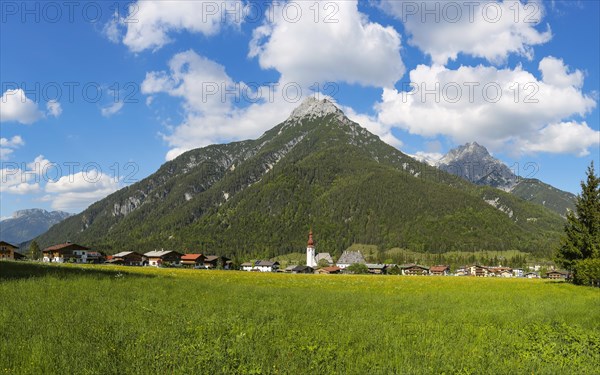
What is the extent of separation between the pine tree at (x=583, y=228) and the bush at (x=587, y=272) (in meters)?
1.86

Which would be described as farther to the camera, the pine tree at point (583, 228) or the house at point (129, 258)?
the house at point (129, 258)

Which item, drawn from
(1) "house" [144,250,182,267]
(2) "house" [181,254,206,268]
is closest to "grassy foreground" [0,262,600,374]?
(1) "house" [144,250,182,267]

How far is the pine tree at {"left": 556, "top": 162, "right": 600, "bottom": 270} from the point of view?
43.7 m

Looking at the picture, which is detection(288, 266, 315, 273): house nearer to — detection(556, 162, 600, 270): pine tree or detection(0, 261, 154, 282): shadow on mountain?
detection(556, 162, 600, 270): pine tree

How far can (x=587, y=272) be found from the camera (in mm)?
39969

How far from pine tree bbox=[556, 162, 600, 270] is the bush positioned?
6.09ft

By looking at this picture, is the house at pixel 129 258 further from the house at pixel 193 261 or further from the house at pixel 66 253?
the house at pixel 193 261

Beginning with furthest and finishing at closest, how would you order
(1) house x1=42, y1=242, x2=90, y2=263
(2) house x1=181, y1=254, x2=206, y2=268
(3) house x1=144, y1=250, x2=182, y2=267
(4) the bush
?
(2) house x1=181, y1=254, x2=206, y2=268 → (3) house x1=144, y1=250, x2=182, y2=267 → (1) house x1=42, y1=242, x2=90, y2=263 → (4) the bush

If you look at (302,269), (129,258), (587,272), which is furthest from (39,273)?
(302,269)

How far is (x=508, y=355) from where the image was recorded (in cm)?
1065

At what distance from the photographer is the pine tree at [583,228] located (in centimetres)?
4369

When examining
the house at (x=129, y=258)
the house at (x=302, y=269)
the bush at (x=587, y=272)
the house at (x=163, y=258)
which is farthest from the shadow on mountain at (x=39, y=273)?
the house at (x=302, y=269)

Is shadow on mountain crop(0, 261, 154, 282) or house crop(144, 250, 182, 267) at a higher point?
shadow on mountain crop(0, 261, 154, 282)

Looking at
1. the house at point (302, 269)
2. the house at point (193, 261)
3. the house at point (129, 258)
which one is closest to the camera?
the house at point (129, 258)
